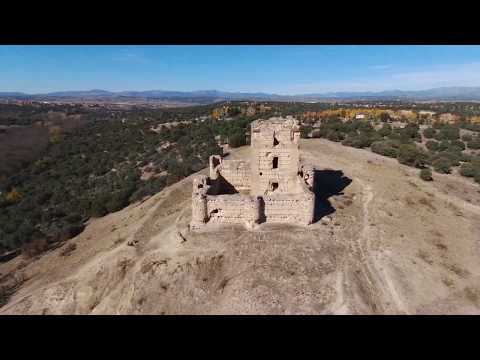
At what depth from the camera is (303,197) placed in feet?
59.5

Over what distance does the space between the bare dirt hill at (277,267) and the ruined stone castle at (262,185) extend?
821 mm

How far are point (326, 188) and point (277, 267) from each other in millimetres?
13260

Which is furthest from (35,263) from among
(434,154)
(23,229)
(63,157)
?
(434,154)

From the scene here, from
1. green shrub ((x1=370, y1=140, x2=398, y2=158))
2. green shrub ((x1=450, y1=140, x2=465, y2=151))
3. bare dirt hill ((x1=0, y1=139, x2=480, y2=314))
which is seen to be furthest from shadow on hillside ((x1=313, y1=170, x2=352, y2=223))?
green shrub ((x1=450, y1=140, x2=465, y2=151))

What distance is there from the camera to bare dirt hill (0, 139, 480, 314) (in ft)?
46.4

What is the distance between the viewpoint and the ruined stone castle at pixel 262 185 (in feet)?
59.5

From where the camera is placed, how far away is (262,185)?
21000mm

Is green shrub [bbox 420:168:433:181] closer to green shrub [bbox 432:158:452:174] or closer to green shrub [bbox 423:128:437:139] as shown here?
green shrub [bbox 432:158:452:174]

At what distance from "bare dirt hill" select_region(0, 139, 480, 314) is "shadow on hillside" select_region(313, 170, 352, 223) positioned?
254 mm

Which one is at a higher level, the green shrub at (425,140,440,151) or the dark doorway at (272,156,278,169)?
the dark doorway at (272,156,278,169)

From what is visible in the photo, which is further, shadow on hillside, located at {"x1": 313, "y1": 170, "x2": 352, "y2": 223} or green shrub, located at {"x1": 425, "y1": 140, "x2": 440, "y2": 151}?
green shrub, located at {"x1": 425, "y1": 140, "x2": 440, "y2": 151}
